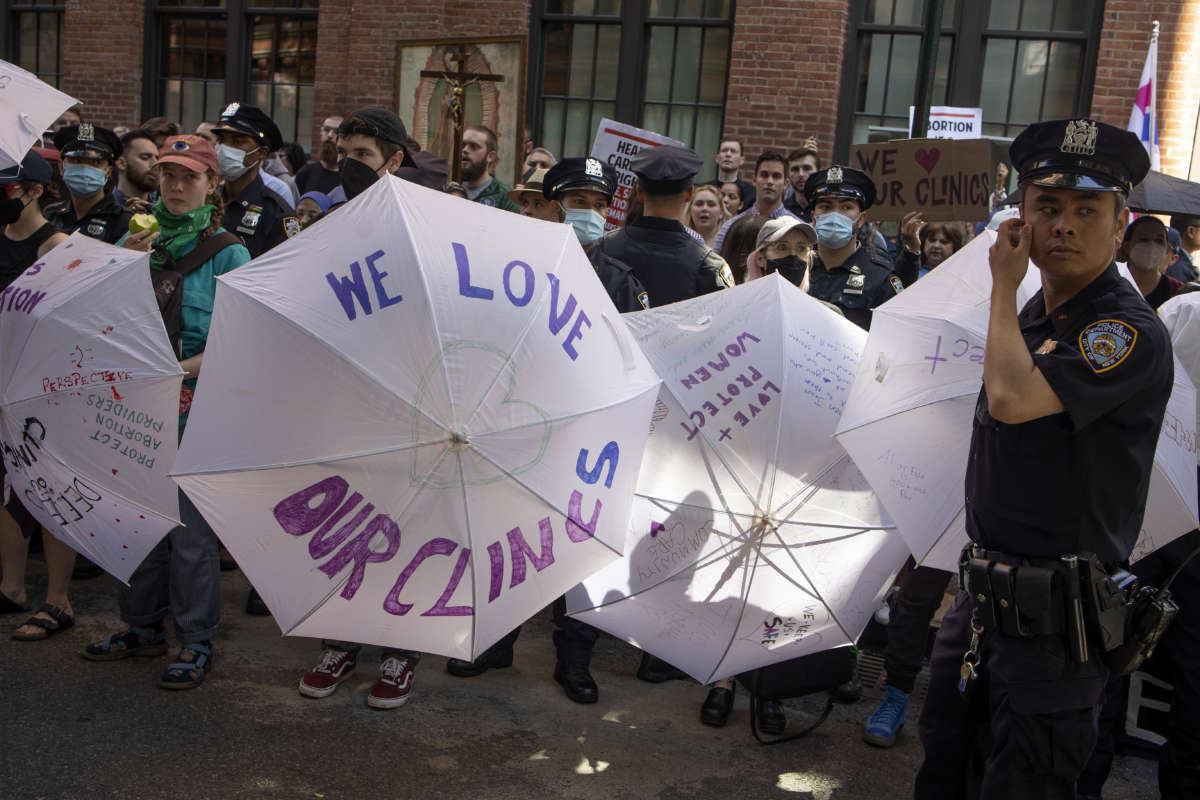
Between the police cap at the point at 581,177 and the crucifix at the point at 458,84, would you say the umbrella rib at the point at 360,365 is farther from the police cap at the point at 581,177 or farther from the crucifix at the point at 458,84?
the crucifix at the point at 458,84

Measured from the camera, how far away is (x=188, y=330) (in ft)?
14.6

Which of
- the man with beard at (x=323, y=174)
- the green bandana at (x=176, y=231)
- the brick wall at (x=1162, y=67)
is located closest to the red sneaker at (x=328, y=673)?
the green bandana at (x=176, y=231)

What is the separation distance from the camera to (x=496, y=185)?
314 inches

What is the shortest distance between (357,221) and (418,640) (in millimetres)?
1122

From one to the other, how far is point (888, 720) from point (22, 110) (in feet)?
13.8

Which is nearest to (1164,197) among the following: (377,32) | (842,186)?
(842,186)

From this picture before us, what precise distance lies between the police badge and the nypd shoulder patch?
42 cm

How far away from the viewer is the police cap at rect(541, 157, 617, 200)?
5.07 m

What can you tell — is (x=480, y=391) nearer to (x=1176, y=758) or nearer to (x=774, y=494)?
(x=774, y=494)

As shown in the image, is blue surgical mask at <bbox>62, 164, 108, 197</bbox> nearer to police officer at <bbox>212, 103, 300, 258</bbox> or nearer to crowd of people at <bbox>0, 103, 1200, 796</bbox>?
crowd of people at <bbox>0, 103, 1200, 796</bbox>

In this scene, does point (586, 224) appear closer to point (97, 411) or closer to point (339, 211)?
point (339, 211)

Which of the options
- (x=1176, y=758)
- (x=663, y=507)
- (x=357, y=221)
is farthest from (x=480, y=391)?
(x=1176, y=758)

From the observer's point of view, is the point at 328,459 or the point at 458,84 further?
the point at 458,84

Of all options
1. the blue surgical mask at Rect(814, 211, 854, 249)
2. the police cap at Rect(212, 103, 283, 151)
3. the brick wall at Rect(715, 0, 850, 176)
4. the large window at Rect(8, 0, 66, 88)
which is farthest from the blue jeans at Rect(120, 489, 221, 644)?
the large window at Rect(8, 0, 66, 88)
